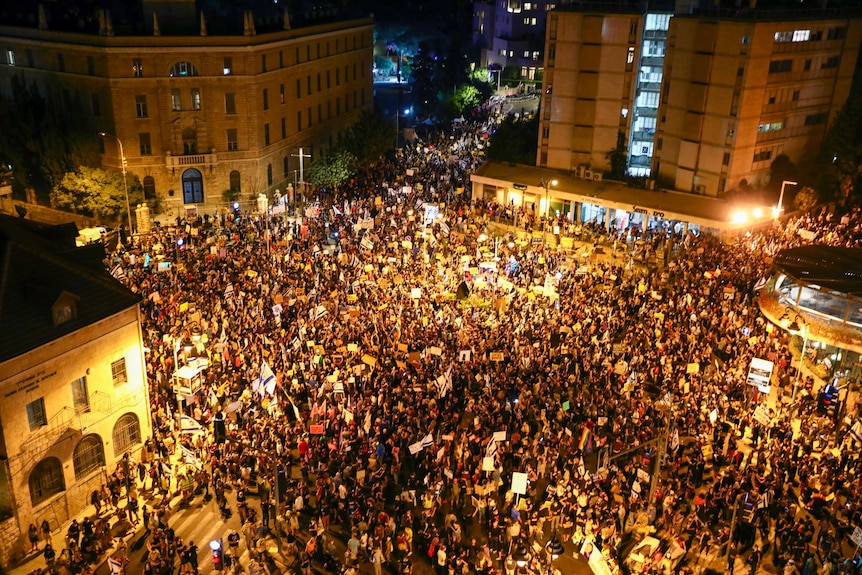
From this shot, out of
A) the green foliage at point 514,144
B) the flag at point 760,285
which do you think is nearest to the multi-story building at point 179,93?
the green foliage at point 514,144

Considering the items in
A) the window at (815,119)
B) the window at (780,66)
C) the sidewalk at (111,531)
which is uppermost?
the window at (780,66)

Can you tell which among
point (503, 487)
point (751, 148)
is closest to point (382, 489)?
point (503, 487)

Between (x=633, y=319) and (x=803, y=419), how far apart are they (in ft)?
29.4

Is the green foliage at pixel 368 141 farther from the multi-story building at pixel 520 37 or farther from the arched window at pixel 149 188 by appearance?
the multi-story building at pixel 520 37

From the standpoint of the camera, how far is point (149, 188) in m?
55.6

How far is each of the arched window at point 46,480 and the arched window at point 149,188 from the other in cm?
3390

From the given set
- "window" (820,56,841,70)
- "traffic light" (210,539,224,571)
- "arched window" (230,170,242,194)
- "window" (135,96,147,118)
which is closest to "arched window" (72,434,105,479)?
"traffic light" (210,539,224,571)

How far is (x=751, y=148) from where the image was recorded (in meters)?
52.3

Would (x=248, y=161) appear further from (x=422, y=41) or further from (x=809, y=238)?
(x=422, y=41)

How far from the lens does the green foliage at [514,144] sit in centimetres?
6172

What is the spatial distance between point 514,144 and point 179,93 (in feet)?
82.1

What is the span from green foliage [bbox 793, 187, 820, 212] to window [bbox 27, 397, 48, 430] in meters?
46.2

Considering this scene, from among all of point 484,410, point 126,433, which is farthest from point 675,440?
point 126,433

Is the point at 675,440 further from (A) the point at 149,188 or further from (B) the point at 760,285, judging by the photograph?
(A) the point at 149,188
